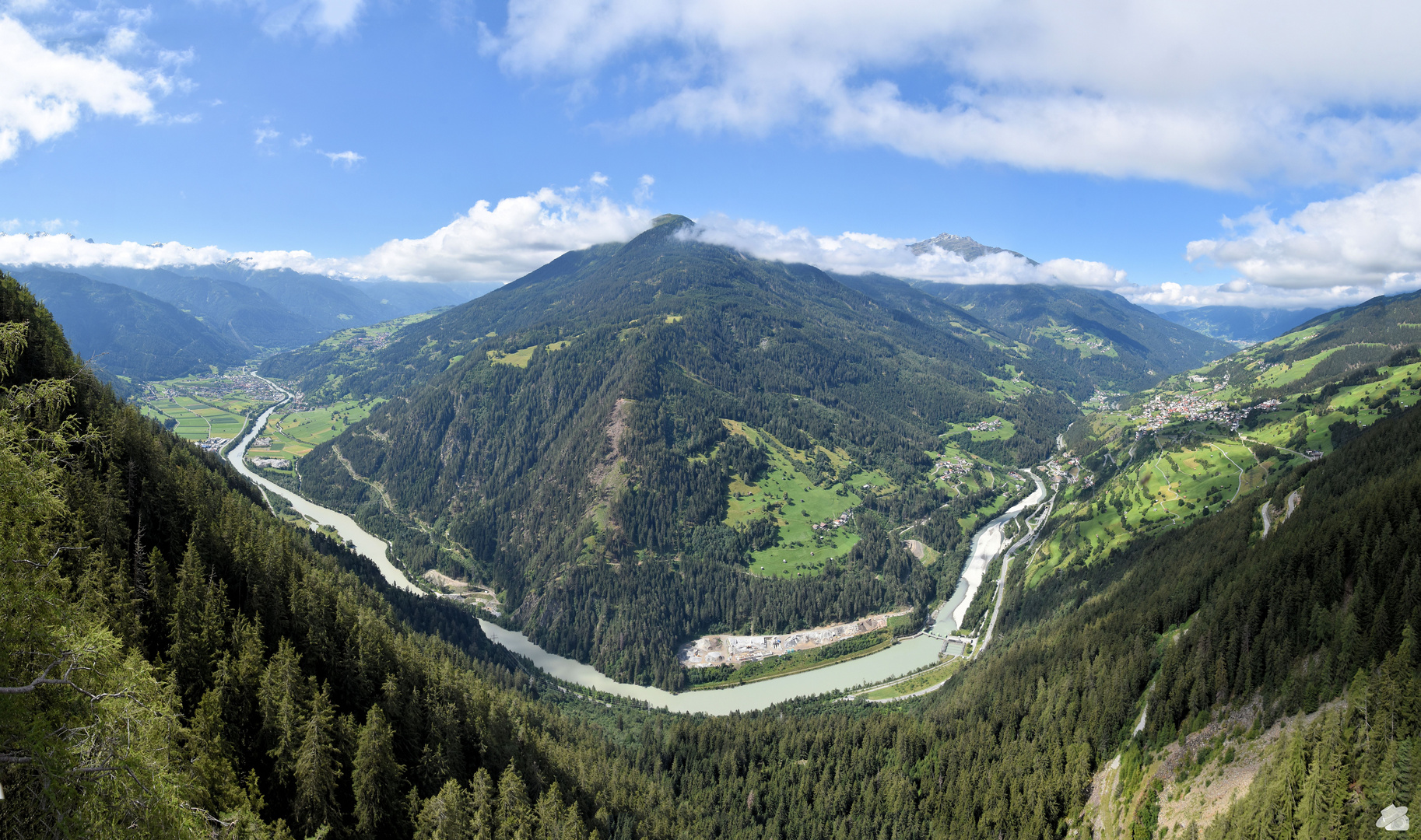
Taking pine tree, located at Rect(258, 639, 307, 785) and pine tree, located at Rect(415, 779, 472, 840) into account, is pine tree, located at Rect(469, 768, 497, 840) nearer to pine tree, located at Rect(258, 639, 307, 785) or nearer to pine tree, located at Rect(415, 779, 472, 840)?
pine tree, located at Rect(415, 779, 472, 840)

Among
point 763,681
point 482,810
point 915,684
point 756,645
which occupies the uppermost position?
point 482,810

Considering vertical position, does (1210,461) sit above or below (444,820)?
above

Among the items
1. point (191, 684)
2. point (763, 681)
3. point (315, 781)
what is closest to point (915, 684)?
point (763, 681)

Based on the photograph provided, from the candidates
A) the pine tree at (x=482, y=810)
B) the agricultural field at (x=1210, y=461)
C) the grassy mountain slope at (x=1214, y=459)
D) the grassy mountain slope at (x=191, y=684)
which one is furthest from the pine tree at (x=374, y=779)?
the grassy mountain slope at (x=1214, y=459)

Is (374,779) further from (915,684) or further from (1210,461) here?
(1210,461)

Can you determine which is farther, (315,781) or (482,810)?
(482,810)

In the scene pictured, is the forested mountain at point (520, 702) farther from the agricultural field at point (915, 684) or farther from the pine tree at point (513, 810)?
the agricultural field at point (915, 684)

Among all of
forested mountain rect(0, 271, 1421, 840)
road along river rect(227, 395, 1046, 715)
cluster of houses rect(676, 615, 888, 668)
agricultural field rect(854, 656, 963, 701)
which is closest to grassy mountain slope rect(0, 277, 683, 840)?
forested mountain rect(0, 271, 1421, 840)
